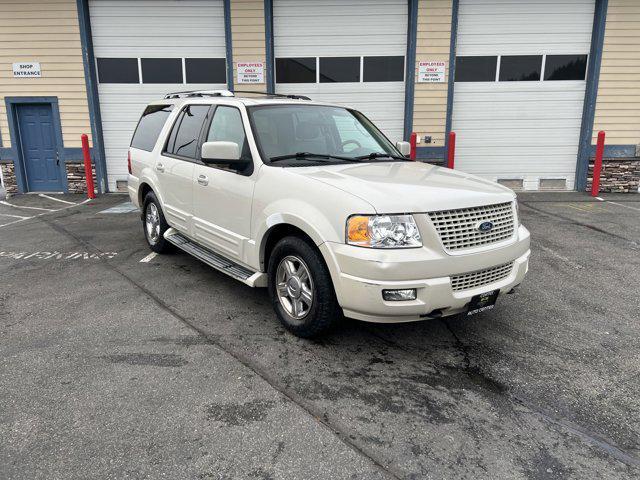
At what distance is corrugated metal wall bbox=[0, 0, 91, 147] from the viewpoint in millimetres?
11336

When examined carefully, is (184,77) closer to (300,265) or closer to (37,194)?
(37,194)

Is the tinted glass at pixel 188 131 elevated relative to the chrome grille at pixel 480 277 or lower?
elevated

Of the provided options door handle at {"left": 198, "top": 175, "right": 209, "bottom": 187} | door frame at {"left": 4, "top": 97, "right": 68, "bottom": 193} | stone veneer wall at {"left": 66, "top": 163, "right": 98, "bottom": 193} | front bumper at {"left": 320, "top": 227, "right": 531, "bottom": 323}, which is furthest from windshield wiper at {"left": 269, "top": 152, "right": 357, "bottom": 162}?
door frame at {"left": 4, "top": 97, "right": 68, "bottom": 193}

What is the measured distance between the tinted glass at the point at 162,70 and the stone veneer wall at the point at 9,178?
13.4ft

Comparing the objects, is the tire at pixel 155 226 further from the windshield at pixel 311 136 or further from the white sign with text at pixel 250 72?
the white sign with text at pixel 250 72

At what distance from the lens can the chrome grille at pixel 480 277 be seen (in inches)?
131

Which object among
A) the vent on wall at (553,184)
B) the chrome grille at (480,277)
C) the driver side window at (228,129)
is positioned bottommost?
the vent on wall at (553,184)

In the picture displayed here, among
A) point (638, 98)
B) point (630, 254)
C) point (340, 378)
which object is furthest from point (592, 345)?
point (638, 98)

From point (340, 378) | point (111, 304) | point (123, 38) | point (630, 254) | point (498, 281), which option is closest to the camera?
point (340, 378)

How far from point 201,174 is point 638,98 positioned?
11792 mm

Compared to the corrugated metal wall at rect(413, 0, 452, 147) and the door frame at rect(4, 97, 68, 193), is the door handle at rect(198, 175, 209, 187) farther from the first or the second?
the door frame at rect(4, 97, 68, 193)

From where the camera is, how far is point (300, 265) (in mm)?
3746

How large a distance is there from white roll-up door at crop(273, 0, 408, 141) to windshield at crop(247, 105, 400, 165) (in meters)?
7.28

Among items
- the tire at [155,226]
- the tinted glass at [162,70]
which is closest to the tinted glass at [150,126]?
the tire at [155,226]
